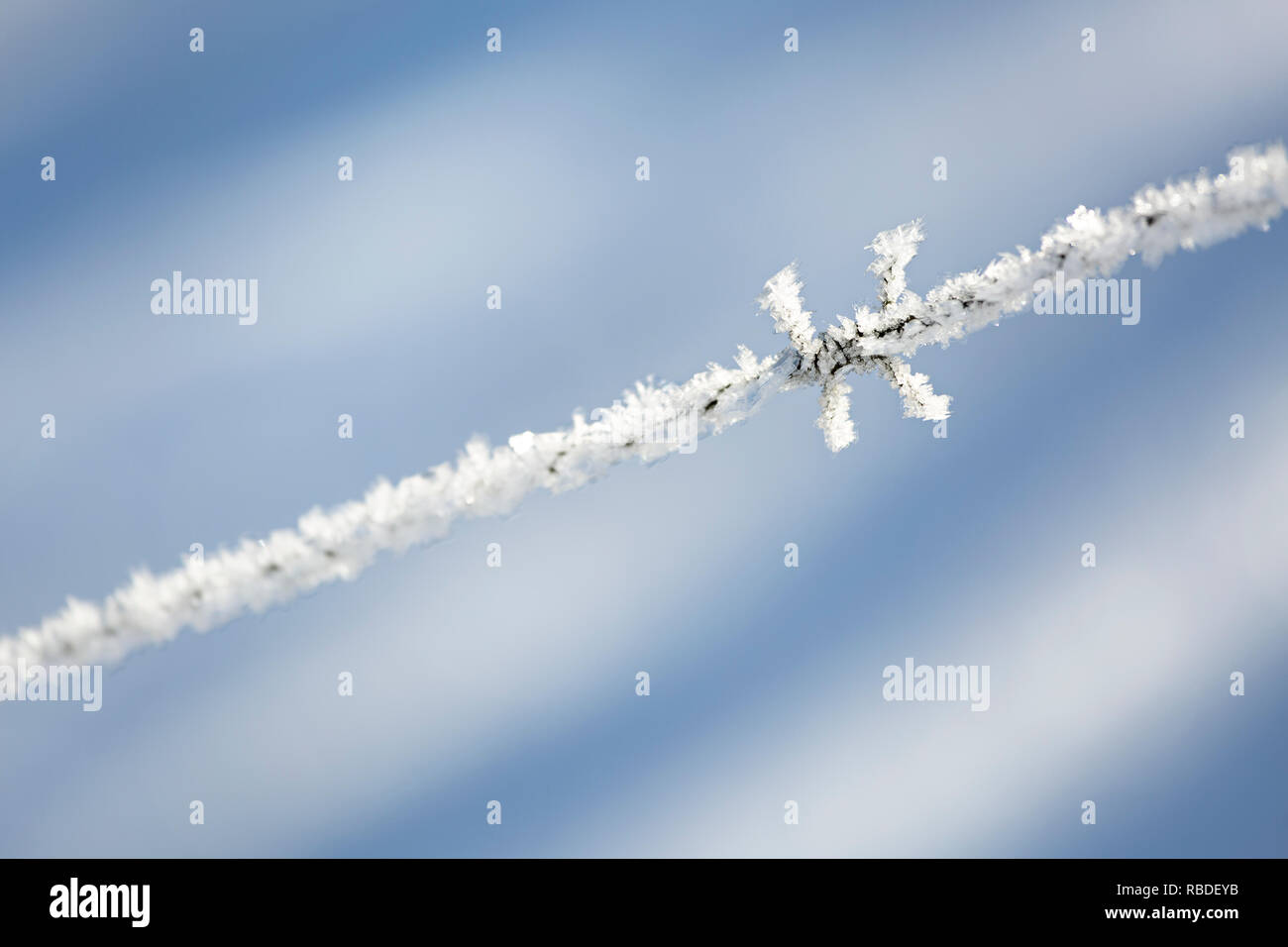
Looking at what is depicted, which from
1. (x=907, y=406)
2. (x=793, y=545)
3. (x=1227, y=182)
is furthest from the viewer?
(x=793, y=545)

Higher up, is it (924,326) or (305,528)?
(924,326)

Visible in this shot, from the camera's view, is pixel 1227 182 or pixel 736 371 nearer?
pixel 1227 182

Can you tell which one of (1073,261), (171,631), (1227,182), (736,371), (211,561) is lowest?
(171,631)

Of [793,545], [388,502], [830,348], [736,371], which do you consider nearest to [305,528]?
[388,502]

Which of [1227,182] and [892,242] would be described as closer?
[1227,182]

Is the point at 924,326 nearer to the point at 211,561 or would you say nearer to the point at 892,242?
the point at 892,242

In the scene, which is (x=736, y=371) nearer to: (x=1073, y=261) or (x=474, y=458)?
(x=474, y=458)

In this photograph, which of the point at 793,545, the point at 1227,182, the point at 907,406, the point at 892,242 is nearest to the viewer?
the point at 1227,182

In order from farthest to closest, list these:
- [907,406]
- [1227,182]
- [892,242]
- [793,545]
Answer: [793,545] → [907,406] → [892,242] → [1227,182]

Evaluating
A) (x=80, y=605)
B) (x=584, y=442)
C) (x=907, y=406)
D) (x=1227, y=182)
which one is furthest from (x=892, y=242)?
(x=80, y=605)
